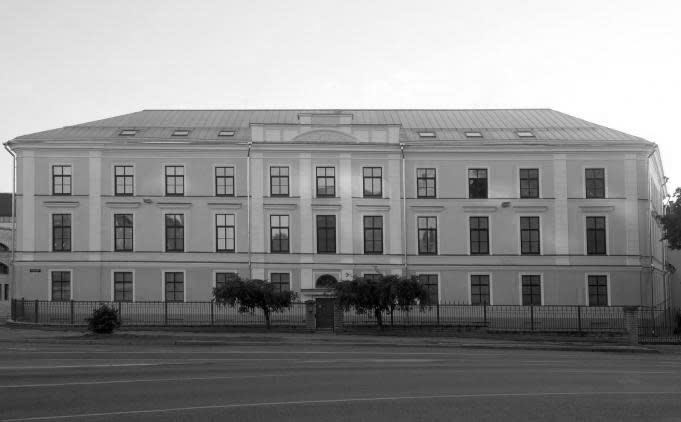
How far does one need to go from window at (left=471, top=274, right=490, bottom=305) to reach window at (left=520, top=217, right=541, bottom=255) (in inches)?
108

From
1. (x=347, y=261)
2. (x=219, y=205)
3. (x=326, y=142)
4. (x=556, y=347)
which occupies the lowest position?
(x=556, y=347)

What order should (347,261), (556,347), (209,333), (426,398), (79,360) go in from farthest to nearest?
(347,261) → (209,333) → (556,347) → (79,360) → (426,398)

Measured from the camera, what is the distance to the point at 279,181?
5109cm

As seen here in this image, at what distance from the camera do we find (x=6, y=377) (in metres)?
17.8

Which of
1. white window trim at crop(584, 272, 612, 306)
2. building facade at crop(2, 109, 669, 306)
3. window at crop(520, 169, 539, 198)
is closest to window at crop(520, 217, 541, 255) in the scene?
building facade at crop(2, 109, 669, 306)

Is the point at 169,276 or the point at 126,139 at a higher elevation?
the point at 126,139

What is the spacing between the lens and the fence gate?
142ft

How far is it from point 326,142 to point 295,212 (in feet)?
14.6

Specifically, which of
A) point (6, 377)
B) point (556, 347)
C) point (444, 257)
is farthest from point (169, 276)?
point (6, 377)

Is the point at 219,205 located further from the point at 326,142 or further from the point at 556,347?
the point at 556,347

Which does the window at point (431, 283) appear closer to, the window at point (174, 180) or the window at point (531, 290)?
the window at point (531, 290)

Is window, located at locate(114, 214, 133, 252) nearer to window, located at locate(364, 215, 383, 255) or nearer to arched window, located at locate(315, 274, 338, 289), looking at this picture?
arched window, located at locate(315, 274, 338, 289)

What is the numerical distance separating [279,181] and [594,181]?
1848 cm

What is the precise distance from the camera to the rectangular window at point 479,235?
168 feet
